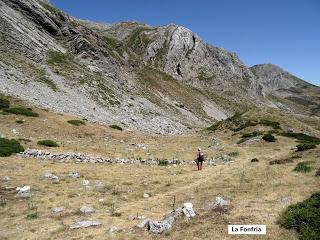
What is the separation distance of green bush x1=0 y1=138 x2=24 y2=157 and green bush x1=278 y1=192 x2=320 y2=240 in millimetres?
24030

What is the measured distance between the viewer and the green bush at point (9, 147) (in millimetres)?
32981

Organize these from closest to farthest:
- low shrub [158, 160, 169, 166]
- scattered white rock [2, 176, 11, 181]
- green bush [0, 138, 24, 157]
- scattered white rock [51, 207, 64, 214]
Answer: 1. scattered white rock [51, 207, 64, 214]
2. scattered white rock [2, 176, 11, 181]
3. green bush [0, 138, 24, 157]
4. low shrub [158, 160, 169, 166]

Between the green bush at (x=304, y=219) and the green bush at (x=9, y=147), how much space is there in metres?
24.0

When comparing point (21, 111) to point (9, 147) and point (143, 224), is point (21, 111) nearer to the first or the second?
point (9, 147)

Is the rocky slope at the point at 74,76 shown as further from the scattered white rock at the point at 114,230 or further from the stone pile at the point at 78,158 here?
the scattered white rock at the point at 114,230

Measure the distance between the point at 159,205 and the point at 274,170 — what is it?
34.0 feet

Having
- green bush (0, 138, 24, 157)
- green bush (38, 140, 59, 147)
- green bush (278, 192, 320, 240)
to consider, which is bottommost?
green bush (278, 192, 320, 240)

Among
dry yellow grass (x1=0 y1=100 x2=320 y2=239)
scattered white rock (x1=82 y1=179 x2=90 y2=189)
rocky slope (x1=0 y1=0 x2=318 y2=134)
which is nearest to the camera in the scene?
dry yellow grass (x1=0 y1=100 x2=320 y2=239)

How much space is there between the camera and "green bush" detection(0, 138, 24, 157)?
3298 centimetres

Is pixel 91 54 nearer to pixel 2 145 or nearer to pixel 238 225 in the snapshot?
pixel 2 145

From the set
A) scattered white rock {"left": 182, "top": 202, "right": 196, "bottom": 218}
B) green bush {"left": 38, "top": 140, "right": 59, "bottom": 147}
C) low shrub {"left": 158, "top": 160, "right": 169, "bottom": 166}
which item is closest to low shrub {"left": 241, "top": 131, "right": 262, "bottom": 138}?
low shrub {"left": 158, "top": 160, "right": 169, "bottom": 166}

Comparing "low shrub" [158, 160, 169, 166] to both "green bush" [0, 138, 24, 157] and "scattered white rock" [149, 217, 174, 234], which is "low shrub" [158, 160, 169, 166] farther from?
"scattered white rock" [149, 217, 174, 234]

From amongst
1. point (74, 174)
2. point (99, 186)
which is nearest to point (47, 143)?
point (74, 174)

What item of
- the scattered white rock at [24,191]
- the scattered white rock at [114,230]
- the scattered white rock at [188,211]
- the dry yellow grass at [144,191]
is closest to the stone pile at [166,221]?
the scattered white rock at [188,211]
